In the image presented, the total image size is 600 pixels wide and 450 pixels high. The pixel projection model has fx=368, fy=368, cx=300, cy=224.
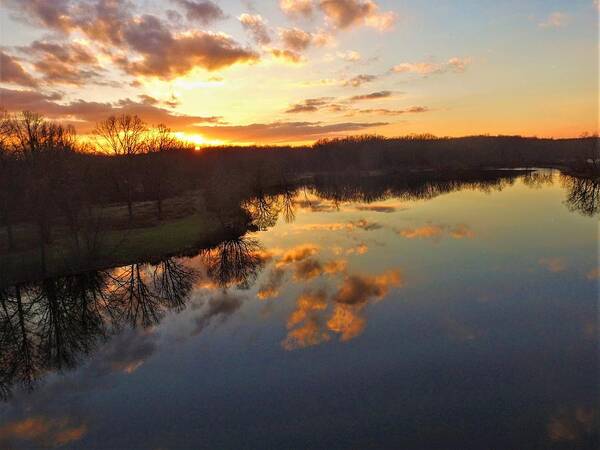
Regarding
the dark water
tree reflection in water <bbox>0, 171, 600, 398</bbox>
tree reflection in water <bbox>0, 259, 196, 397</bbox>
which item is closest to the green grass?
tree reflection in water <bbox>0, 171, 600, 398</bbox>

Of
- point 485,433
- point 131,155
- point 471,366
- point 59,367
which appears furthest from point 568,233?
point 131,155

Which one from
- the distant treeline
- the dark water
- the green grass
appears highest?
the distant treeline

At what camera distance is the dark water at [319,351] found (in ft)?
44.7

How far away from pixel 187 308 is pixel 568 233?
1485 inches

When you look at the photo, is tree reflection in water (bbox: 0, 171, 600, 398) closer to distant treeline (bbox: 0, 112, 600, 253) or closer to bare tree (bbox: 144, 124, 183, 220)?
distant treeline (bbox: 0, 112, 600, 253)

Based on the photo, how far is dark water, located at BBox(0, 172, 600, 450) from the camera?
44.7ft

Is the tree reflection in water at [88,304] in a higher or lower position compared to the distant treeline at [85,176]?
lower

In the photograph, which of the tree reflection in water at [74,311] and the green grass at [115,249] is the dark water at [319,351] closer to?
the tree reflection in water at [74,311]

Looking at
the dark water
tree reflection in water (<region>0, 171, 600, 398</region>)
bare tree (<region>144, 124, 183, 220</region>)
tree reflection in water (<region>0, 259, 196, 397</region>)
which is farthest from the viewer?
bare tree (<region>144, 124, 183, 220</region>)

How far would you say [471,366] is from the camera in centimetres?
1659

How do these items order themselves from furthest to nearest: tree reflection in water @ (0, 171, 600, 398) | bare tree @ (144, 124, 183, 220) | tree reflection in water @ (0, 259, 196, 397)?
bare tree @ (144, 124, 183, 220) < tree reflection in water @ (0, 171, 600, 398) < tree reflection in water @ (0, 259, 196, 397)

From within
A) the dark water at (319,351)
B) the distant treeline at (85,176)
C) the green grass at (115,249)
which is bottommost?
the dark water at (319,351)

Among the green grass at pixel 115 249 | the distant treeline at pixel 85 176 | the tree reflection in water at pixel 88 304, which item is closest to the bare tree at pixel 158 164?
the distant treeline at pixel 85 176

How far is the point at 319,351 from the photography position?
18.6 meters
